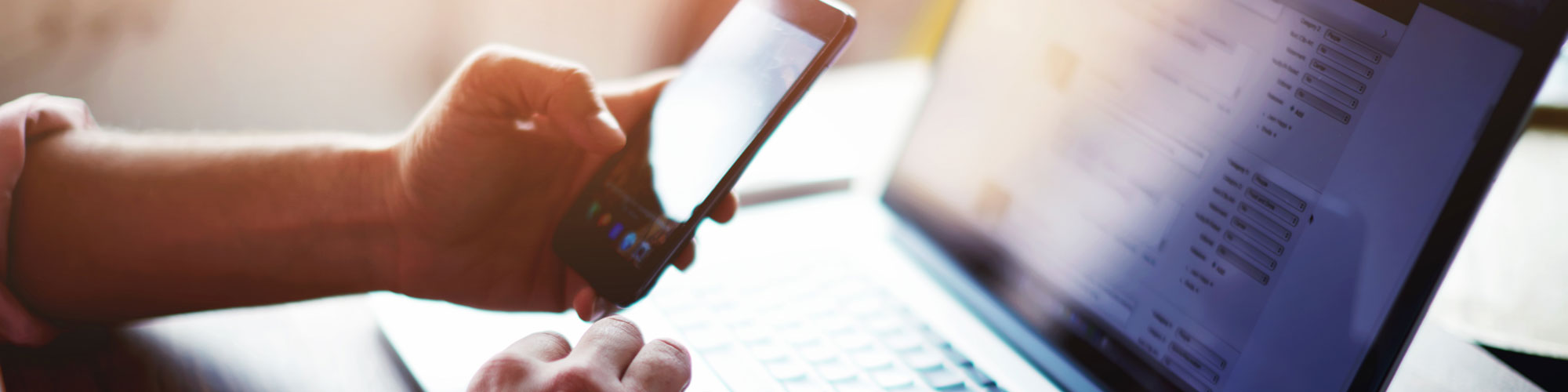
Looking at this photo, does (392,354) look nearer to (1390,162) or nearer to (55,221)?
(55,221)

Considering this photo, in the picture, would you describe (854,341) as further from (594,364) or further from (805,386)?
(594,364)

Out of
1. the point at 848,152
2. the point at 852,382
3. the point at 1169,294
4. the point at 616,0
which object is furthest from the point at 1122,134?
the point at 616,0

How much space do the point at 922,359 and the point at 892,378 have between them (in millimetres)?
31

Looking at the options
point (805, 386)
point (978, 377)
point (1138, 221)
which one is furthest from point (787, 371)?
point (1138, 221)

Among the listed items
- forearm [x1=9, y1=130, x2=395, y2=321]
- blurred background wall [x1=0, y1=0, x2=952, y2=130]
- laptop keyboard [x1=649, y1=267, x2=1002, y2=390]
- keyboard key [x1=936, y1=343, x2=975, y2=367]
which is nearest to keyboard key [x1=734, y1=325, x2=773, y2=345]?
laptop keyboard [x1=649, y1=267, x2=1002, y2=390]

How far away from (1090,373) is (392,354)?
1.43ft

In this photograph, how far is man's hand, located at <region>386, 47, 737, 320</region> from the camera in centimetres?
54

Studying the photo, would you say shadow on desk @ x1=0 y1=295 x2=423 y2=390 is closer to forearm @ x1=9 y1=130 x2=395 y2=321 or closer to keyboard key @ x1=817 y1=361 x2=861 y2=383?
forearm @ x1=9 y1=130 x2=395 y2=321

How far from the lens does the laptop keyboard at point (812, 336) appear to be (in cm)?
51

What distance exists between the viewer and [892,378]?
0.52 m

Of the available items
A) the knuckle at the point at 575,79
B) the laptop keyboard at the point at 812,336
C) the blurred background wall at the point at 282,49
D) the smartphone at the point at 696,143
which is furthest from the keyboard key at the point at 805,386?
the blurred background wall at the point at 282,49

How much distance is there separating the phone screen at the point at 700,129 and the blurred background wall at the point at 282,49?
0.34 meters

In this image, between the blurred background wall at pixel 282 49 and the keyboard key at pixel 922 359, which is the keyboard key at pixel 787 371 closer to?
the keyboard key at pixel 922 359

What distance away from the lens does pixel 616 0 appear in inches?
36.9
